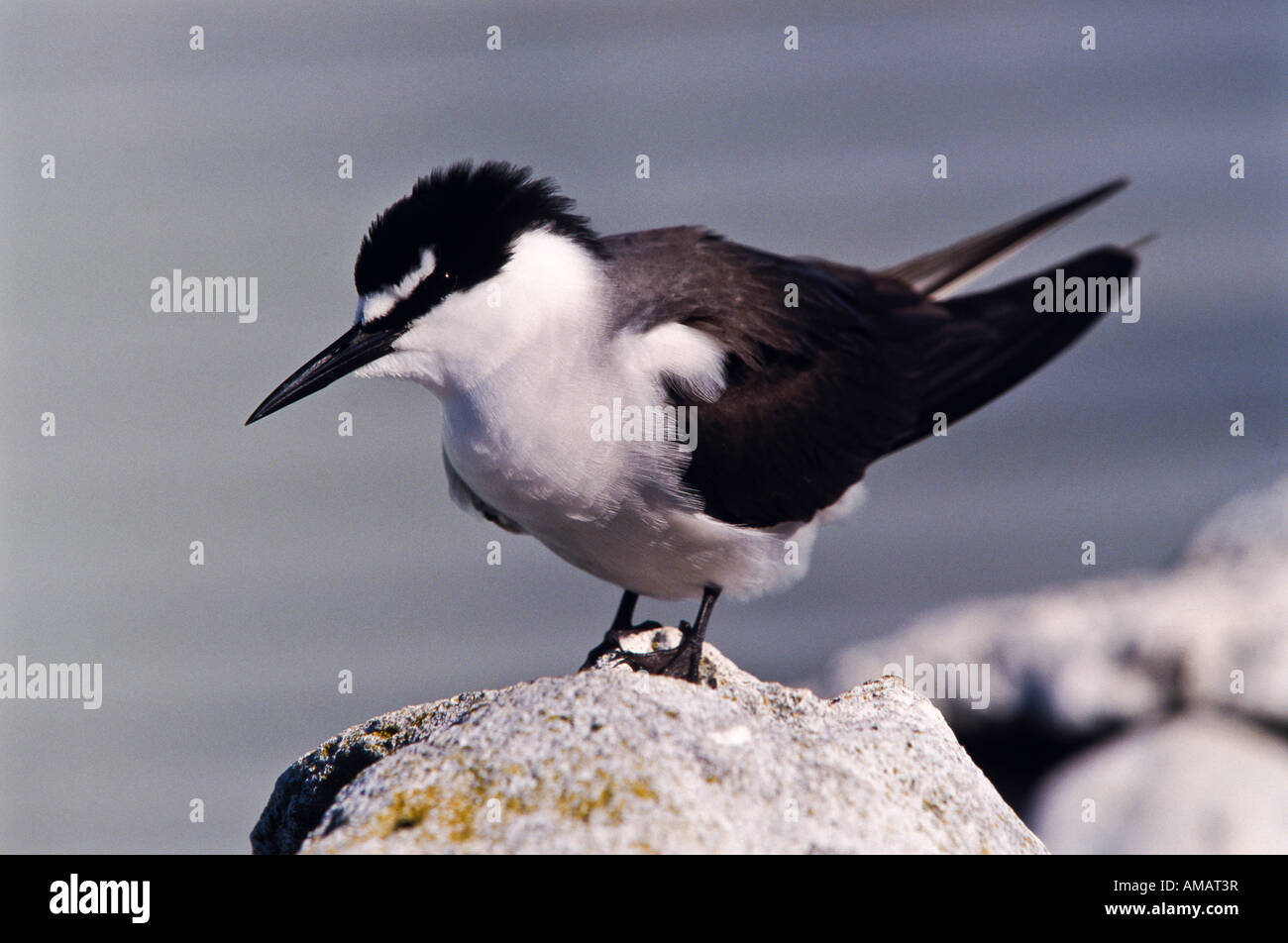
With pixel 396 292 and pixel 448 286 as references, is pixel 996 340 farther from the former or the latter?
pixel 396 292

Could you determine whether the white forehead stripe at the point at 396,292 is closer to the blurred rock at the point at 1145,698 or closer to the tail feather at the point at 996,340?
the tail feather at the point at 996,340

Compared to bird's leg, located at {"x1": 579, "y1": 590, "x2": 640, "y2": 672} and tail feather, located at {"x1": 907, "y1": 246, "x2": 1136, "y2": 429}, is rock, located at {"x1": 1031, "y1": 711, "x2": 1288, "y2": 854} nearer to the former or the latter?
tail feather, located at {"x1": 907, "y1": 246, "x2": 1136, "y2": 429}

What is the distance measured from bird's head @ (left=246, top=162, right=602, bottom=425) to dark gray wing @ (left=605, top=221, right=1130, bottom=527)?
0.34m

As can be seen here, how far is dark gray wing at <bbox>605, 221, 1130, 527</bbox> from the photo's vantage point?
13.6 feet

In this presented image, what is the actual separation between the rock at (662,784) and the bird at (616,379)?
0.96 m

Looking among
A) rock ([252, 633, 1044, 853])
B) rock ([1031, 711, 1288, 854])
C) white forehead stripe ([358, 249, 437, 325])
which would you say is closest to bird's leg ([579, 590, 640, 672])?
rock ([252, 633, 1044, 853])

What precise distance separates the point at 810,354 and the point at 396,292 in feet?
4.87

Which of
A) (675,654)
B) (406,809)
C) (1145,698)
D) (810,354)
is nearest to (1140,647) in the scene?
(1145,698)

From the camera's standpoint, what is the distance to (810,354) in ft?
14.7

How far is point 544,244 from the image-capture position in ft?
13.2

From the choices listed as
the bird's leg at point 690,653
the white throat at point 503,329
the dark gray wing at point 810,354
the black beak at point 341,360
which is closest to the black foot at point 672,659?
the bird's leg at point 690,653
